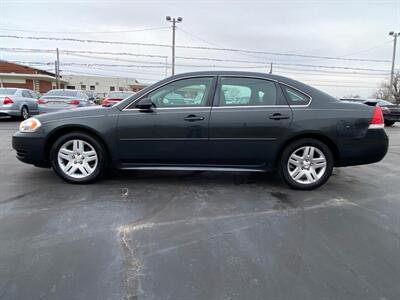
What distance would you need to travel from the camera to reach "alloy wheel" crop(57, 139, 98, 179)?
4.96 meters

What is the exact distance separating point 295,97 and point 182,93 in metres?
1.53

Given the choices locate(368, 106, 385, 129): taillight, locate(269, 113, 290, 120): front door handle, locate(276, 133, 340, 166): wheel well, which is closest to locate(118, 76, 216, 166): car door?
locate(269, 113, 290, 120): front door handle

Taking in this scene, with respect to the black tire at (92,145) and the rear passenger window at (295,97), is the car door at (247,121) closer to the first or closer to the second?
the rear passenger window at (295,97)

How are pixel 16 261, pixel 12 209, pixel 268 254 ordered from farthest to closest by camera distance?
1. pixel 12 209
2. pixel 268 254
3. pixel 16 261

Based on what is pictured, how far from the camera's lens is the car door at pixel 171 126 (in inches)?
189

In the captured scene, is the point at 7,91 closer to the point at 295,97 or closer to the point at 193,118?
the point at 193,118

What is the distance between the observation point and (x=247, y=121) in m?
4.78

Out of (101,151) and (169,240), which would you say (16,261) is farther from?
(101,151)

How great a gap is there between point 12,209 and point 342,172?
196 inches

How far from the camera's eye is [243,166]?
16.3ft

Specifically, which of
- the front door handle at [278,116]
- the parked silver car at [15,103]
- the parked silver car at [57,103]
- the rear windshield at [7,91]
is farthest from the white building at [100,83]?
the front door handle at [278,116]

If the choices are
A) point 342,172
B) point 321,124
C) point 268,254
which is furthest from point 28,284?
point 342,172

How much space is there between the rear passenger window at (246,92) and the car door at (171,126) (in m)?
0.18

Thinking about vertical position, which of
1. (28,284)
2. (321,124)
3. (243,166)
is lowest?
(28,284)
